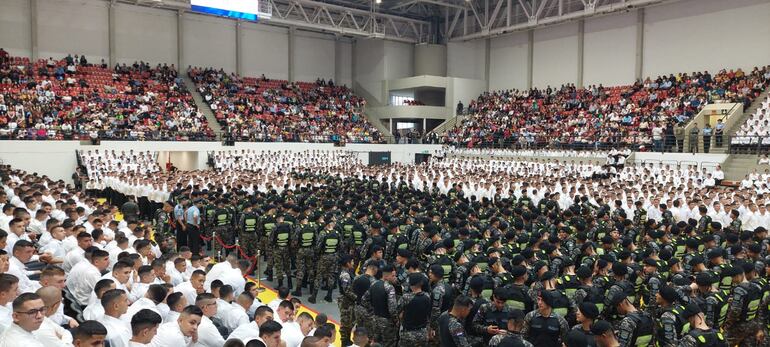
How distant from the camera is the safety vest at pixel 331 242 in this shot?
986 centimetres

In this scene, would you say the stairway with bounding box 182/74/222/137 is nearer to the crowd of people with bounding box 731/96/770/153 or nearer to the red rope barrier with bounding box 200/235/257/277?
the red rope barrier with bounding box 200/235/257/277

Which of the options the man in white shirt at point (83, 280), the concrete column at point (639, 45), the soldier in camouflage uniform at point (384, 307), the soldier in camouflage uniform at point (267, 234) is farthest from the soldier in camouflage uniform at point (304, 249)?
the concrete column at point (639, 45)

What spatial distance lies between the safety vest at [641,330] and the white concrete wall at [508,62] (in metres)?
35.4

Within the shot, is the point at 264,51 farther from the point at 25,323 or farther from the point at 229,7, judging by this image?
the point at 25,323

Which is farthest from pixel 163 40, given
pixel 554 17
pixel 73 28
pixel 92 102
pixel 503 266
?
pixel 503 266

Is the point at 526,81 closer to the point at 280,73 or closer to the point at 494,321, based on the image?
the point at 280,73

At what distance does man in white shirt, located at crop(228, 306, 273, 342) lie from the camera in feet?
17.1

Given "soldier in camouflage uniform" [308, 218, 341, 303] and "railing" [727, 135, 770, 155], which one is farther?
"railing" [727, 135, 770, 155]

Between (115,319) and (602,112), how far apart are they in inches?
1199

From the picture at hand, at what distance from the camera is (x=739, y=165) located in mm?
21703

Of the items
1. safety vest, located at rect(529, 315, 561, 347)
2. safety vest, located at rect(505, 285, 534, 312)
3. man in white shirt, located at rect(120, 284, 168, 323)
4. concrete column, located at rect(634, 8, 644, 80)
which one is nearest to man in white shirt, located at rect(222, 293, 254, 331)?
man in white shirt, located at rect(120, 284, 168, 323)

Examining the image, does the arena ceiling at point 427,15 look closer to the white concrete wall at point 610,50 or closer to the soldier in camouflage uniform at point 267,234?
the white concrete wall at point 610,50

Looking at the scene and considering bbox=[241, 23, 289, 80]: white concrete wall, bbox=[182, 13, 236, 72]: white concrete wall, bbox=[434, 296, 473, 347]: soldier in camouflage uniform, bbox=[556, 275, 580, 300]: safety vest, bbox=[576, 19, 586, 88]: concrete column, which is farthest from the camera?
bbox=[241, 23, 289, 80]: white concrete wall

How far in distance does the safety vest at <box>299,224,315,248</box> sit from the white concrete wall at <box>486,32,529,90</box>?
3195cm
